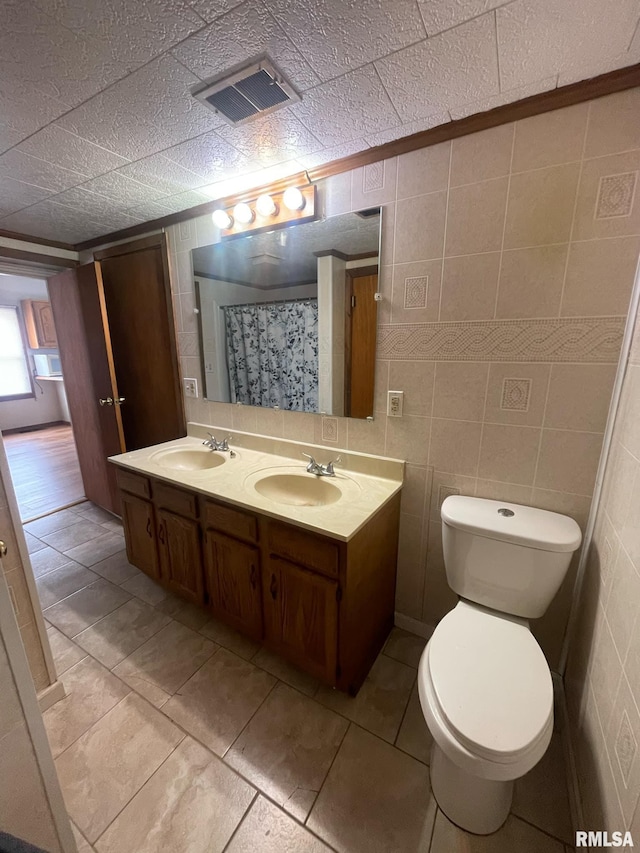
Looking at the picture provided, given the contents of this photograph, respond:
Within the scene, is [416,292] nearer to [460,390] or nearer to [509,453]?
[460,390]

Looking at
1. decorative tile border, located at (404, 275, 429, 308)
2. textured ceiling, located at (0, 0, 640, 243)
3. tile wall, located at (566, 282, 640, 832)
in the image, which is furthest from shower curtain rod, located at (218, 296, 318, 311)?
tile wall, located at (566, 282, 640, 832)

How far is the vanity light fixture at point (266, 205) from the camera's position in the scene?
5.33ft

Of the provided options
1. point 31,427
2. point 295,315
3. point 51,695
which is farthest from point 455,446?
point 31,427

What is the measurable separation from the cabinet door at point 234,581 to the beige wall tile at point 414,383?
92 cm

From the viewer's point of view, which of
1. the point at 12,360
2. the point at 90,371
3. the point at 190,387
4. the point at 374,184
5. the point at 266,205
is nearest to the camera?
the point at 374,184

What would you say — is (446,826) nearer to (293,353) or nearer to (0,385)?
(293,353)

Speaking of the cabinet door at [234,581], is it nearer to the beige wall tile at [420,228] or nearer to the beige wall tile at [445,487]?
the beige wall tile at [445,487]

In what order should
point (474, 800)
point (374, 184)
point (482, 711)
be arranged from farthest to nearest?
point (374, 184) → point (474, 800) → point (482, 711)

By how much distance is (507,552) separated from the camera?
1192mm

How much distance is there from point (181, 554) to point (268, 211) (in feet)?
5.83

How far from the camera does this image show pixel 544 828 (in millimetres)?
1015

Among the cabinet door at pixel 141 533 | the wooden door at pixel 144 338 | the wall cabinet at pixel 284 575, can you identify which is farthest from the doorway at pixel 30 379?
the wall cabinet at pixel 284 575

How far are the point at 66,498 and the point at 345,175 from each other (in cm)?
→ 351

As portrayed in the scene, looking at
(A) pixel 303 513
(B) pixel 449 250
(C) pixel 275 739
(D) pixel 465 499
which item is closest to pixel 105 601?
(C) pixel 275 739
